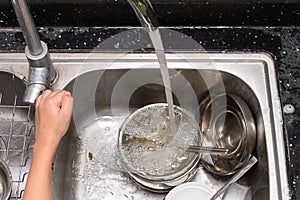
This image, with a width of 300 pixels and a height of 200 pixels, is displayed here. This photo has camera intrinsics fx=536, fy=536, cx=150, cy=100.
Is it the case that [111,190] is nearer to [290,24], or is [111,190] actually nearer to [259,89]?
[259,89]

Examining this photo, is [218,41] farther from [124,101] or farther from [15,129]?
[15,129]

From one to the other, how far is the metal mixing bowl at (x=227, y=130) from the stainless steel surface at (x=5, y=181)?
15.6 inches

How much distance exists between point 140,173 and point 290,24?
45 cm

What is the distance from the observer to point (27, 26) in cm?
92

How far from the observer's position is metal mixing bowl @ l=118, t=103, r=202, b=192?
1.06 m

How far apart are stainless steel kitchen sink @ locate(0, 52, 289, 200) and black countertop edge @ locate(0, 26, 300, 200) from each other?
2 cm

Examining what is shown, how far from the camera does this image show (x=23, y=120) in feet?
3.81

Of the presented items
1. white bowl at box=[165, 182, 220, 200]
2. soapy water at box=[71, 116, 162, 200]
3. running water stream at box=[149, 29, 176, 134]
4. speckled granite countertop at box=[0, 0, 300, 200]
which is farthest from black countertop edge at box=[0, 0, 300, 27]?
white bowl at box=[165, 182, 220, 200]

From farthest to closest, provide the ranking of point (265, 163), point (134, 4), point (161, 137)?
point (161, 137)
point (265, 163)
point (134, 4)

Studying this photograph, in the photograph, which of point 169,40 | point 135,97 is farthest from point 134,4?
point 135,97

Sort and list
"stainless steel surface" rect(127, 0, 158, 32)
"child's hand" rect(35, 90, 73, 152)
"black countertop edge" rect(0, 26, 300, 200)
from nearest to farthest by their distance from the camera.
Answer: "stainless steel surface" rect(127, 0, 158, 32) → "child's hand" rect(35, 90, 73, 152) → "black countertop edge" rect(0, 26, 300, 200)

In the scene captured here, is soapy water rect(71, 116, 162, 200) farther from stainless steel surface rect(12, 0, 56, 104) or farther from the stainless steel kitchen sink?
stainless steel surface rect(12, 0, 56, 104)

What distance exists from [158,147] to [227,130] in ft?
0.51

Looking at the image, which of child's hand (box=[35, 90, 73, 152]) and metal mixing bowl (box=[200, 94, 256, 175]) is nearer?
child's hand (box=[35, 90, 73, 152])
